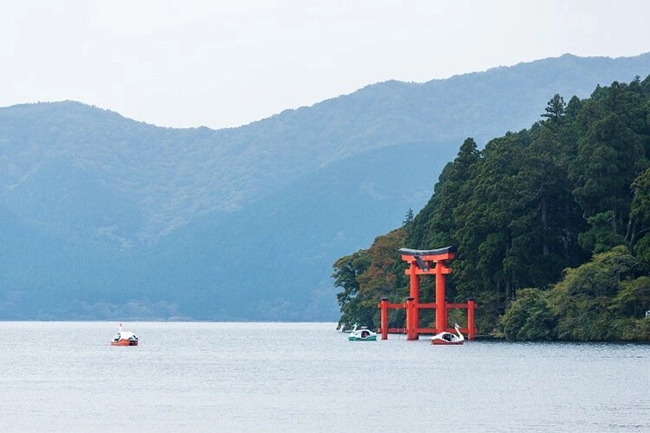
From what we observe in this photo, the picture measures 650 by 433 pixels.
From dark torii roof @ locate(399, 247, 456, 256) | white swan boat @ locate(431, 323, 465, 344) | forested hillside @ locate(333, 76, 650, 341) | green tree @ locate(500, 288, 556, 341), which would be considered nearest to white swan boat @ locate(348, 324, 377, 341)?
forested hillside @ locate(333, 76, 650, 341)

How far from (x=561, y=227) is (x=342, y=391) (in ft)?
174

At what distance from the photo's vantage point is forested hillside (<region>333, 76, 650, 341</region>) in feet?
330

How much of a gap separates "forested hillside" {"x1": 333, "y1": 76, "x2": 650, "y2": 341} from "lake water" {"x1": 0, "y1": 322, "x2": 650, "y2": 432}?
3.69 metres

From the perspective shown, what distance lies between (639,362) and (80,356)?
4065 centimetres

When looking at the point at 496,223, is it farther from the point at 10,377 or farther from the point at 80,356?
the point at 10,377

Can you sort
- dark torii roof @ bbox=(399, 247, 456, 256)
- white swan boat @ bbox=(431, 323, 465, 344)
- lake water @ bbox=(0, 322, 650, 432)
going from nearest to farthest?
1. lake water @ bbox=(0, 322, 650, 432)
2. white swan boat @ bbox=(431, 323, 465, 344)
3. dark torii roof @ bbox=(399, 247, 456, 256)

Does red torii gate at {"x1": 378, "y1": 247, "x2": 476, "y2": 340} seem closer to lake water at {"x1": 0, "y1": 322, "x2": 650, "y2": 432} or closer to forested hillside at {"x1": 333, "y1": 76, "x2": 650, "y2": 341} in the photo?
forested hillside at {"x1": 333, "y1": 76, "x2": 650, "y2": 341}

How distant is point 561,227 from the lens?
373ft

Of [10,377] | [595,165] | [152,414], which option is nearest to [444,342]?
[595,165]

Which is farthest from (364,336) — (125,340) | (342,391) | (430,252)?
(342,391)

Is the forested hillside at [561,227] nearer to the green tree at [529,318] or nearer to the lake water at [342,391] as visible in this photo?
the green tree at [529,318]

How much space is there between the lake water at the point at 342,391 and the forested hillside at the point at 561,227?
3.69m

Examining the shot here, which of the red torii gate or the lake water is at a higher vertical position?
the red torii gate

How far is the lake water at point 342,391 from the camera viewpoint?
4941 cm
